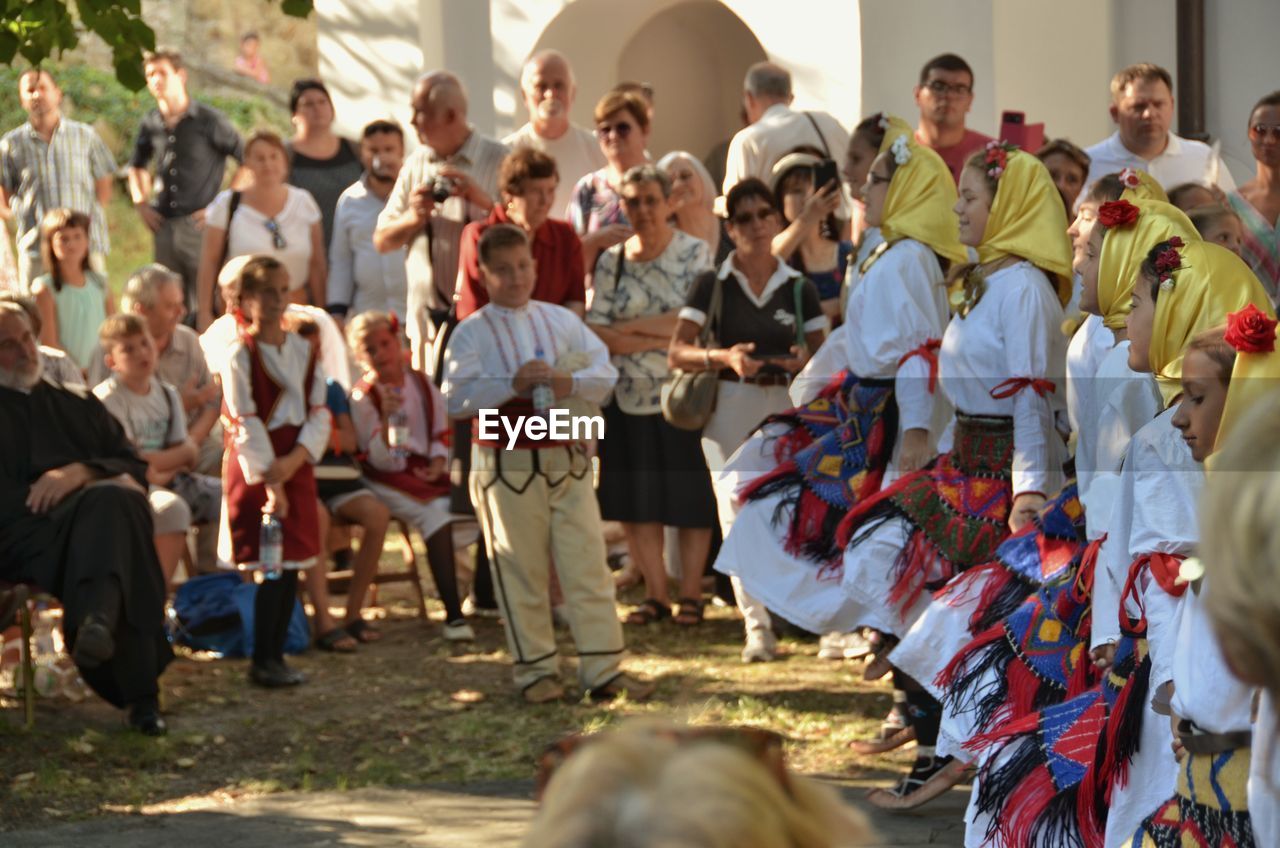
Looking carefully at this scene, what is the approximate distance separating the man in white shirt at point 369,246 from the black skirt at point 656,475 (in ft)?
5.72

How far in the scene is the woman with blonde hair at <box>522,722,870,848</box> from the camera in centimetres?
141

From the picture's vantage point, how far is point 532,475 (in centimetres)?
715

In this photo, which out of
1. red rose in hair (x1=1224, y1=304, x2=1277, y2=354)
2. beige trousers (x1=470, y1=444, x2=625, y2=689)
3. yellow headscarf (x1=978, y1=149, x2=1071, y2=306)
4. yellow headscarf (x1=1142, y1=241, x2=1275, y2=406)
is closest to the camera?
red rose in hair (x1=1224, y1=304, x2=1277, y2=354)

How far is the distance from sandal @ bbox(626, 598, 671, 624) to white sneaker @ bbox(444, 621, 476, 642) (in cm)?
71

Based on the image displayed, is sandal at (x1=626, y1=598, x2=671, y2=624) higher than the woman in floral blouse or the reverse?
the reverse

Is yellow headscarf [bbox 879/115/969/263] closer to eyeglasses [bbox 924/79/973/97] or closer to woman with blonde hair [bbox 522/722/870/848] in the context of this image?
eyeglasses [bbox 924/79/973/97]

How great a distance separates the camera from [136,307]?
8.59m

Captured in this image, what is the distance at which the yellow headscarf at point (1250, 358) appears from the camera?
3.46 meters

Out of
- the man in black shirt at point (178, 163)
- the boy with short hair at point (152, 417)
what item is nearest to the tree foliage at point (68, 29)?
the boy with short hair at point (152, 417)

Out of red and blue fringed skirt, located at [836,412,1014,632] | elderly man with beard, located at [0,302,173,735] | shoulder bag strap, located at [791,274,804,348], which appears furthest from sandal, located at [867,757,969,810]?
elderly man with beard, located at [0,302,173,735]

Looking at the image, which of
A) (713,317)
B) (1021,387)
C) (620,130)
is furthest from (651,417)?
(1021,387)

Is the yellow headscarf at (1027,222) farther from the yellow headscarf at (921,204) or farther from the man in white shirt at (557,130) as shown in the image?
the man in white shirt at (557,130)

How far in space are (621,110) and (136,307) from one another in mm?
2413

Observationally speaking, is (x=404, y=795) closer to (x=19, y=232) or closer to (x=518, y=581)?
(x=518, y=581)
